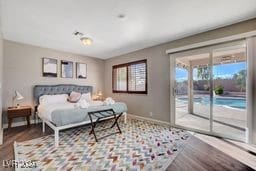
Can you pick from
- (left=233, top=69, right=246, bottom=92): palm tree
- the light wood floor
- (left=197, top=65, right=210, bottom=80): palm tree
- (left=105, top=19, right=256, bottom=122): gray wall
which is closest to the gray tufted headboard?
the light wood floor

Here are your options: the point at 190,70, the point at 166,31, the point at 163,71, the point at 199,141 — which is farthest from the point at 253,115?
the point at 166,31

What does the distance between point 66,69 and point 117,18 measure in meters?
3.41

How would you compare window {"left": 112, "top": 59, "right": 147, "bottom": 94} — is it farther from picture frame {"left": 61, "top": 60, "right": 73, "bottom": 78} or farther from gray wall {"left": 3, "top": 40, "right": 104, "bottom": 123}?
gray wall {"left": 3, "top": 40, "right": 104, "bottom": 123}

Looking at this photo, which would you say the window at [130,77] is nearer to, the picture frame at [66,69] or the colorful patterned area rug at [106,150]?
the picture frame at [66,69]

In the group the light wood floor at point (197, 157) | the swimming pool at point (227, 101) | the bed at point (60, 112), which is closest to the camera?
the light wood floor at point (197, 157)

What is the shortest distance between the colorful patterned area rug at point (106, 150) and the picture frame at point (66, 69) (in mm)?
2425

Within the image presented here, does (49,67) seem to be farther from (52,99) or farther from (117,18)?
(117,18)

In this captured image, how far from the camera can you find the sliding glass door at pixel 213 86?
3.30 m

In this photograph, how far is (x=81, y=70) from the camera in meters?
5.78

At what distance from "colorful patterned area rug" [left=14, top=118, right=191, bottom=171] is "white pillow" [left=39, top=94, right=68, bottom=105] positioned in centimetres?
123

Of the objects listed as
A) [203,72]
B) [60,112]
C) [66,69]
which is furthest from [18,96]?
[203,72]

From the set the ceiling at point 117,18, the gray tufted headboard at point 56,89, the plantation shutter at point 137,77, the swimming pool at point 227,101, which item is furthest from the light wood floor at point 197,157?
the ceiling at point 117,18

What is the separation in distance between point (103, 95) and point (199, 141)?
462 cm

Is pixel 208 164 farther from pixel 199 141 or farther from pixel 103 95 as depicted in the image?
pixel 103 95
